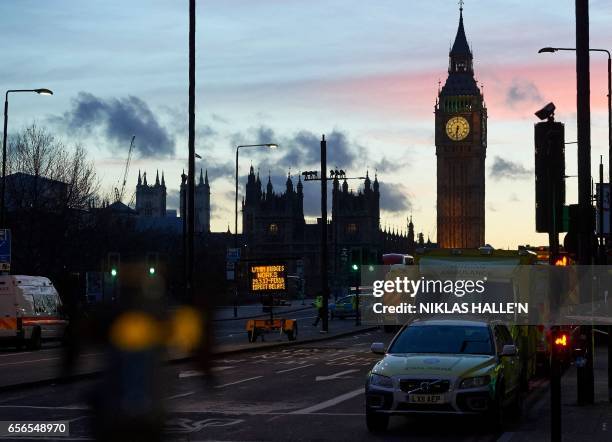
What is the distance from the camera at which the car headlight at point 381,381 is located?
15641 mm

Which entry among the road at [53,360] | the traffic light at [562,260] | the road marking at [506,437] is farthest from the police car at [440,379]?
the road at [53,360]

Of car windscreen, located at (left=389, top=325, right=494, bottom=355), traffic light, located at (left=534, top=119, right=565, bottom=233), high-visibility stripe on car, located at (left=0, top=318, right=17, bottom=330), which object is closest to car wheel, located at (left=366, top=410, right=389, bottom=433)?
car windscreen, located at (left=389, top=325, right=494, bottom=355)

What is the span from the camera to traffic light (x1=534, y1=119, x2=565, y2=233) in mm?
13391

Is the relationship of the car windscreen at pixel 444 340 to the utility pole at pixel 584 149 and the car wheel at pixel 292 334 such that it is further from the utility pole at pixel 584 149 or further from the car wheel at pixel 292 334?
the car wheel at pixel 292 334

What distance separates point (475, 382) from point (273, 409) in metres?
4.23

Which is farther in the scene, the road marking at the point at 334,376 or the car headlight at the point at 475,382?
the road marking at the point at 334,376

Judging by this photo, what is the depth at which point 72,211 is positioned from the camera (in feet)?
225

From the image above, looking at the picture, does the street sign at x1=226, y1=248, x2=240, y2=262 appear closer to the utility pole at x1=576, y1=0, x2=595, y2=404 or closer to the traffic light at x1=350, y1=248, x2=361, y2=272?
the traffic light at x1=350, y1=248, x2=361, y2=272

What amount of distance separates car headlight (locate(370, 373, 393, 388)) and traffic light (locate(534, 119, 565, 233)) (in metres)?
3.29

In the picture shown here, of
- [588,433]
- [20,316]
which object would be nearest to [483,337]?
[588,433]

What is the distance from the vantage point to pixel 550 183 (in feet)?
44.3

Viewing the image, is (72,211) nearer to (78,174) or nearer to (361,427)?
(78,174)

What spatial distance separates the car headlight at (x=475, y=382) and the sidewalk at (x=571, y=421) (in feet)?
2.33

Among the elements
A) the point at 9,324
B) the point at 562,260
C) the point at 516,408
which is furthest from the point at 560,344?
the point at 9,324
